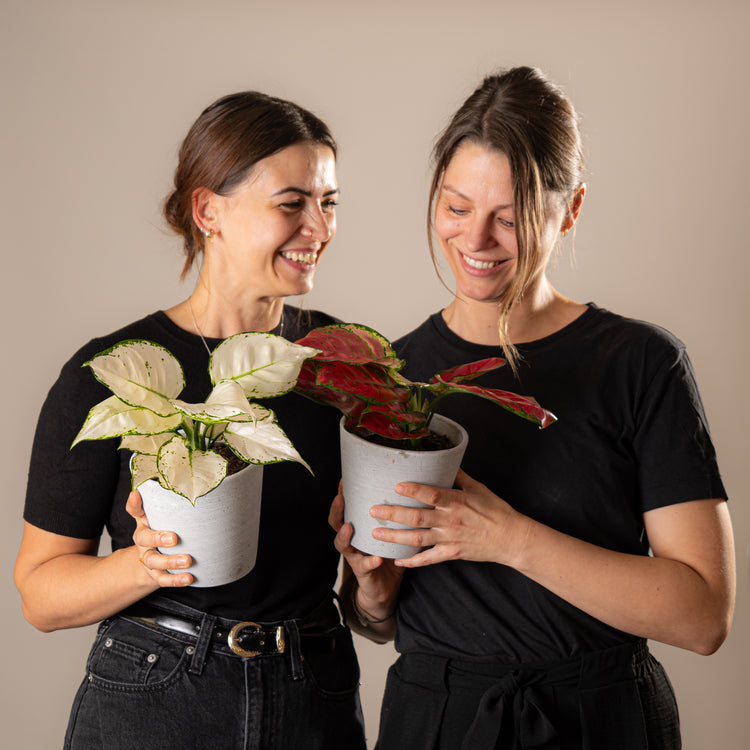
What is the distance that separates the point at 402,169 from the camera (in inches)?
94.7

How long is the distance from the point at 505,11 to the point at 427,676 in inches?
71.4

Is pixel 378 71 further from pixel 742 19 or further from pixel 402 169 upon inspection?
pixel 742 19

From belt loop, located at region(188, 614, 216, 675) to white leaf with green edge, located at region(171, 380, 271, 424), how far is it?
0.49 meters

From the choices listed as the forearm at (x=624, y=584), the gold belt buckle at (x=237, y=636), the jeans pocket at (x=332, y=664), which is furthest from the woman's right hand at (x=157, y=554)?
the forearm at (x=624, y=584)

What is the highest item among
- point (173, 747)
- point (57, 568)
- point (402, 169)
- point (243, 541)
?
point (402, 169)

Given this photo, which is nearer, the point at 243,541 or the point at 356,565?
the point at 243,541

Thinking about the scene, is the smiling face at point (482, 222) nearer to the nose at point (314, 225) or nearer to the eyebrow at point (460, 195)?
the eyebrow at point (460, 195)

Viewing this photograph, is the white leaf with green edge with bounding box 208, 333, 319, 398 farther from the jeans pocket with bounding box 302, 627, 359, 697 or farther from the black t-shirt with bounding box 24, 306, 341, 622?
the jeans pocket with bounding box 302, 627, 359, 697

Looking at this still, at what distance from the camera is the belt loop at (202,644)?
124cm

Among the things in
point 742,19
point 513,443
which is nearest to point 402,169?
point 742,19

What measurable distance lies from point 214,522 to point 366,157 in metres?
1.61

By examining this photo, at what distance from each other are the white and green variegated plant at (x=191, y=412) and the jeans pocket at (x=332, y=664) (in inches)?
20.5

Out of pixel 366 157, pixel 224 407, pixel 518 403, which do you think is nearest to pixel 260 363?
pixel 224 407

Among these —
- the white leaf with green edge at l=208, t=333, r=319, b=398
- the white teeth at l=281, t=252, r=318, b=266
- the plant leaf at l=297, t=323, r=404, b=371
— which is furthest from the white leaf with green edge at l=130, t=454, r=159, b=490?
the white teeth at l=281, t=252, r=318, b=266
